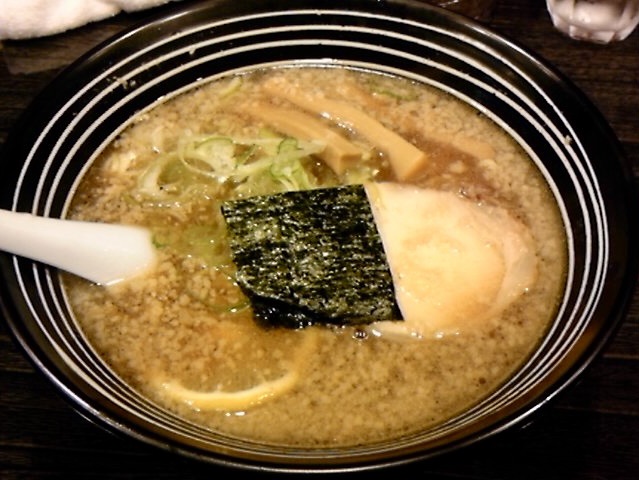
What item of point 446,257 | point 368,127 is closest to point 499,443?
point 446,257

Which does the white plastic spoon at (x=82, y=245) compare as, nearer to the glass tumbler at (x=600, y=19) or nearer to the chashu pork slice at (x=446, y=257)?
the chashu pork slice at (x=446, y=257)

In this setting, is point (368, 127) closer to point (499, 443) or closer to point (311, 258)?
point (311, 258)

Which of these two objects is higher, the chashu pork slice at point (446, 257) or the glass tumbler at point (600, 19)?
the glass tumbler at point (600, 19)

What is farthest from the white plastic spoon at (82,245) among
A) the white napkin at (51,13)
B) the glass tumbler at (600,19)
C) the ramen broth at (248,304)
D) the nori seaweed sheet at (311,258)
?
the glass tumbler at (600,19)

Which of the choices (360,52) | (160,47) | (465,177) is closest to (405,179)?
(465,177)

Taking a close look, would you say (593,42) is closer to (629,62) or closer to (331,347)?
(629,62)

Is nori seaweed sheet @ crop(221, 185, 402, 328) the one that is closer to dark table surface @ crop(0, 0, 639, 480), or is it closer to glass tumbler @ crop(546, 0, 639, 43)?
dark table surface @ crop(0, 0, 639, 480)
